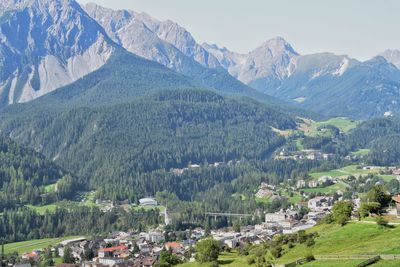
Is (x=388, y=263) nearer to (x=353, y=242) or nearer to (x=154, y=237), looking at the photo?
(x=353, y=242)

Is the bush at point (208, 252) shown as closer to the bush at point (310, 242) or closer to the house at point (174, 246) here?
the bush at point (310, 242)

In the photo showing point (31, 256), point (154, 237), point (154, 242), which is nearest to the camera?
point (31, 256)

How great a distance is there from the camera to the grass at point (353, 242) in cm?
7731

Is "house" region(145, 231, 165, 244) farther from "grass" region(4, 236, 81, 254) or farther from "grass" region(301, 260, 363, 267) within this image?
"grass" region(301, 260, 363, 267)

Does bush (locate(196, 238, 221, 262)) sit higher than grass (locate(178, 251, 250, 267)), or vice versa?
bush (locate(196, 238, 221, 262))

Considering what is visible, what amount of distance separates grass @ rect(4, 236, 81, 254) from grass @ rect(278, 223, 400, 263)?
102m

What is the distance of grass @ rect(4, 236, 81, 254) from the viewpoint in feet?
594

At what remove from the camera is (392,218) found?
318ft

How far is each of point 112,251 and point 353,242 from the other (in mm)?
83373

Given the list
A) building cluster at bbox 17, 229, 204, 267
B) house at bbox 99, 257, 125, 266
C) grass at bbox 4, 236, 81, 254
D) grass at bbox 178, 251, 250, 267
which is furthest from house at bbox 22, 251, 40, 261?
grass at bbox 178, 251, 250, 267

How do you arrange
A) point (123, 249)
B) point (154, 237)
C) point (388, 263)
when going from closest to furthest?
point (388, 263) → point (123, 249) → point (154, 237)

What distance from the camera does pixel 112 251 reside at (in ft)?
523

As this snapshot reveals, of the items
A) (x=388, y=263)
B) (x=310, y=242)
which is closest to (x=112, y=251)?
(x=310, y=242)

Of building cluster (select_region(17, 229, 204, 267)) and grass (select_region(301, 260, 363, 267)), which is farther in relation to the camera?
building cluster (select_region(17, 229, 204, 267))
